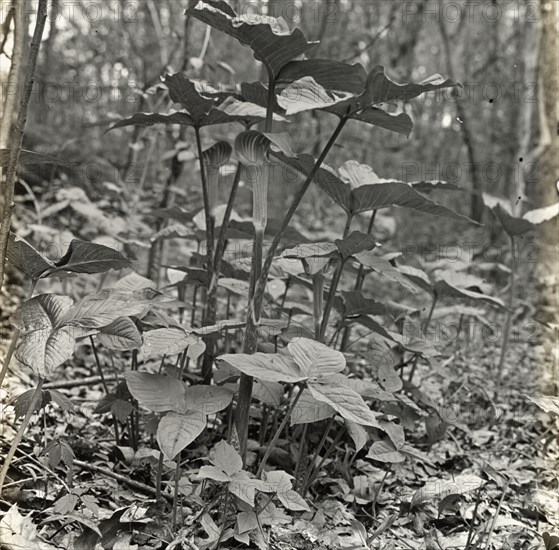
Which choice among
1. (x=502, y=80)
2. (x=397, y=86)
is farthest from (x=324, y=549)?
(x=502, y=80)

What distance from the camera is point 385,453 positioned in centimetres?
198

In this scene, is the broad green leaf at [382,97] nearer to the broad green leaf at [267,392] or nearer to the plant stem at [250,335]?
the plant stem at [250,335]

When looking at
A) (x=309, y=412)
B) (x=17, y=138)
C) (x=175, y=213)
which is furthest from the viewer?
(x=175, y=213)

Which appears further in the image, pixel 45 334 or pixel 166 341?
pixel 166 341

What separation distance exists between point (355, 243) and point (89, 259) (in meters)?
0.86

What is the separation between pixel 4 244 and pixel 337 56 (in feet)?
31.8

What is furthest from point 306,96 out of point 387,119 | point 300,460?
point 300,460

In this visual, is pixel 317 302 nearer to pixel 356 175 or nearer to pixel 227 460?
pixel 356 175

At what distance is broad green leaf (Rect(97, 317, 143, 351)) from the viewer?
1.66m

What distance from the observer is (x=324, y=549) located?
182 cm

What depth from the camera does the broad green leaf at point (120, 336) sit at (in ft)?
5.44

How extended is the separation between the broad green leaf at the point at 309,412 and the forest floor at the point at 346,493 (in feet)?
1.04

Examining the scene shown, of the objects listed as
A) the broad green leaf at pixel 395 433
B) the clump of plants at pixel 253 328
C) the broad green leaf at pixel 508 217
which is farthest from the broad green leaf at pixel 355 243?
the broad green leaf at pixel 508 217

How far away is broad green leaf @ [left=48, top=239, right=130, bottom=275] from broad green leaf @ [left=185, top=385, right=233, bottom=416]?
1.47ft
